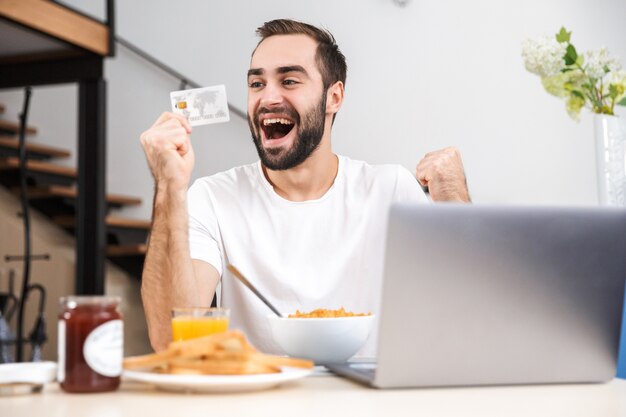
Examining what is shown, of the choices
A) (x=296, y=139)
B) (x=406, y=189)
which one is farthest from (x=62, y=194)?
(x=406, y=189)

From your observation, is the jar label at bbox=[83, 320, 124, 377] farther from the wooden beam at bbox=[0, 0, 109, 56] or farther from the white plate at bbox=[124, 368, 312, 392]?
the wooden beam at bbox=[0, 0, 109, 56]

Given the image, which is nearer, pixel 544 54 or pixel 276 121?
pixel 544 54

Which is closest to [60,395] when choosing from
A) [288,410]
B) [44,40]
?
[288,410]

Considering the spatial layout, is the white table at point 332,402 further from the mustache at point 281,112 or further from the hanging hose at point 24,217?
the hanging hose at point 24,217

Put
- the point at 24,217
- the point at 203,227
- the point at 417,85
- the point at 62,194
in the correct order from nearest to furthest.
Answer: the point at 203,227 < the point at 24,217 < the point at 417,85 < the point at 62,194

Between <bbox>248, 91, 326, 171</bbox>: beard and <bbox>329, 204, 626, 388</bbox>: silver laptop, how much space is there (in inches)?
44.2

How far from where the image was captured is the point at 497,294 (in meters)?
0.80

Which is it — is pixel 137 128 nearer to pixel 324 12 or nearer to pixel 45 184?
pixel 45 184

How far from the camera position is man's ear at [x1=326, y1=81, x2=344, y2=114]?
214 centimetres

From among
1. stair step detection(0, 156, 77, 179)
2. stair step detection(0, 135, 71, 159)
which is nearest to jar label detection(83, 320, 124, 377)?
stair step detection(0, 156, 77, 179)

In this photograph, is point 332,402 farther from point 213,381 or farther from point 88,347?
point 88,347

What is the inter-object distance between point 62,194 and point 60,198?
0.14m

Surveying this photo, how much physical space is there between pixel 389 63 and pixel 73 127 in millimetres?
2253

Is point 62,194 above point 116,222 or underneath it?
above
